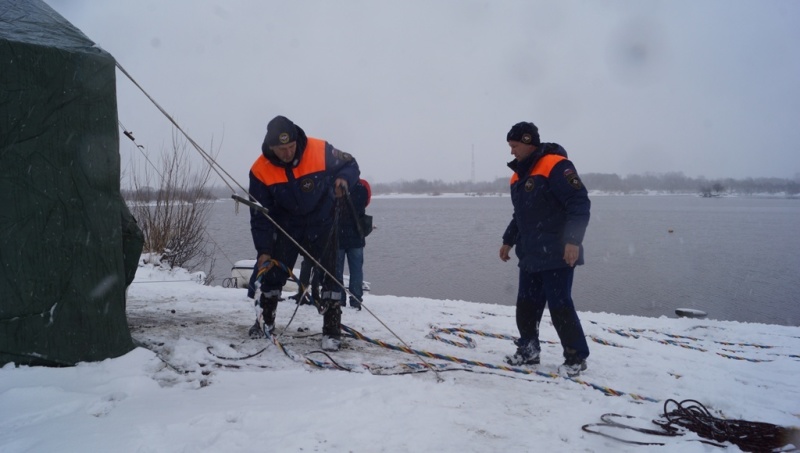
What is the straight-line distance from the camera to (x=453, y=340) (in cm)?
471

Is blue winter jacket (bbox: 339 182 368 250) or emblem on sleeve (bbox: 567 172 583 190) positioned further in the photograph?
blue winter jacket (bbox: 339 182 368 250)

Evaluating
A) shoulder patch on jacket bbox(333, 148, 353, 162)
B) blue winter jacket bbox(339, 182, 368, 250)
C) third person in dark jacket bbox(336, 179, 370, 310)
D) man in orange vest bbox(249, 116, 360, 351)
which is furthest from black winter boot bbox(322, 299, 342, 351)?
blue winter jacket bbox(339, 182, 368, 250)

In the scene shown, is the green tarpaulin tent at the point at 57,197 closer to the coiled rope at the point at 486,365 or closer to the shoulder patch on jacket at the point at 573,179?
the coiled rope at the point at 486,365

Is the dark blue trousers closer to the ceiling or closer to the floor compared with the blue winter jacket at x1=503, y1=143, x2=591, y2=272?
closer to the floor

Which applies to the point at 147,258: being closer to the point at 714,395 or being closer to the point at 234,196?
the point at 234,196

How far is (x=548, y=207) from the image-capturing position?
12.6 ft

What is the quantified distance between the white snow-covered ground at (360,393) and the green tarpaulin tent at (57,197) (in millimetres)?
227

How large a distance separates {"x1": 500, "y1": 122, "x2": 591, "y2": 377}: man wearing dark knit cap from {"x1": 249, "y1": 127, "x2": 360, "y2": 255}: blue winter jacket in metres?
1.42

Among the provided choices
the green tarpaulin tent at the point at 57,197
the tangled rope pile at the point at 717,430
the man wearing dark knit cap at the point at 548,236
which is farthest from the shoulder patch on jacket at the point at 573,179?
the green tarpaulin tent at the point at 57,197

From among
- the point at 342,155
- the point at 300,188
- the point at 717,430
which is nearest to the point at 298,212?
the point at 300,188

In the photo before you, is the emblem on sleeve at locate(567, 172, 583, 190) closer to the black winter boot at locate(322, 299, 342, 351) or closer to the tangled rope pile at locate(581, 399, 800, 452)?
the tangled rope pile at locate(581, 399, 800, 452)

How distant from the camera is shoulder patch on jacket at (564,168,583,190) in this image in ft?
12.1

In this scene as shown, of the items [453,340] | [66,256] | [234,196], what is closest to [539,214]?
[453,340]

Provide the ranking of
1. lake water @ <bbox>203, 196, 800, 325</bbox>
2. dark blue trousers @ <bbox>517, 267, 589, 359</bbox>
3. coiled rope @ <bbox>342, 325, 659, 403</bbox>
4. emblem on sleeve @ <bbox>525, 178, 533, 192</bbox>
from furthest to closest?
lake water @ <bbox>203, 196, 800, 325</bbox>, emblem on sleeve @ <bbox>525, 178, 533, 192</bbox>, dark blue trousers @ <bbox>517, 267, 589, 359</bbox>, coiled rope @ <bbox>342, 325, 659, 403</bbox>
